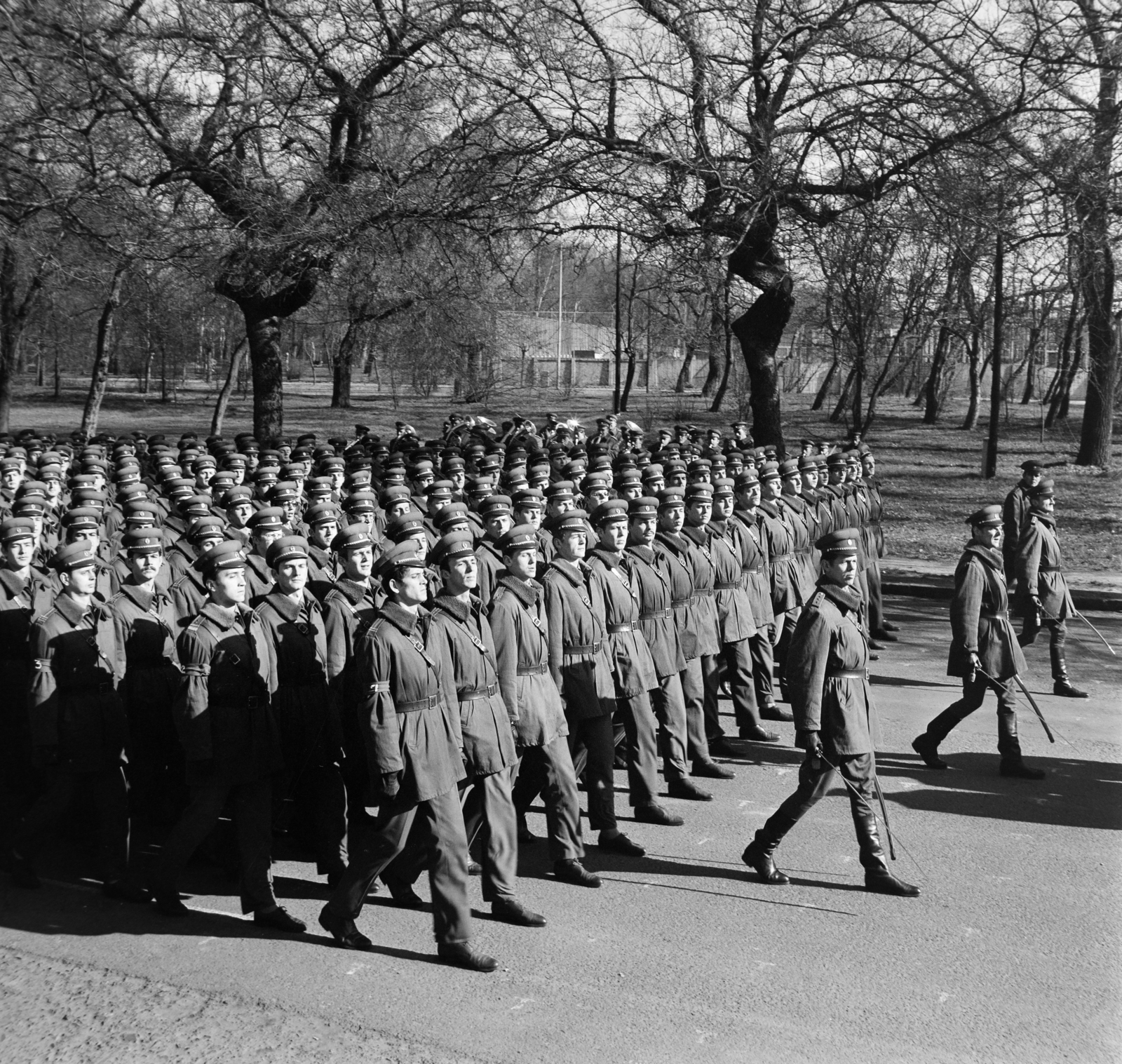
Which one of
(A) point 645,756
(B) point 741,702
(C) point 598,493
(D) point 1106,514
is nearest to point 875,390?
(D) point 1106,514

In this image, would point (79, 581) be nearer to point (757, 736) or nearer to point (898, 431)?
point (757, 736)

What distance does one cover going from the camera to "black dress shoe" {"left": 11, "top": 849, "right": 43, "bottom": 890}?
659 cm

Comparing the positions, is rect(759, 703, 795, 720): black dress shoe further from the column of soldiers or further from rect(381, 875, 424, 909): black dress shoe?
rect(381, 875, 424, 909): black dress shoe

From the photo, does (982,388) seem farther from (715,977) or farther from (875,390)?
(715,977)

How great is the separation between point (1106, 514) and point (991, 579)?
45.2ft

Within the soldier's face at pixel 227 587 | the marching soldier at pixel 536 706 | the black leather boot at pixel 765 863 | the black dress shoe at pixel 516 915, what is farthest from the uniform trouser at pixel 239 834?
the black leather boot at pixel 765 863

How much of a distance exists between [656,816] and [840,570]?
1.89 metres

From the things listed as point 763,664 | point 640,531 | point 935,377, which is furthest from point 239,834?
point 935,377

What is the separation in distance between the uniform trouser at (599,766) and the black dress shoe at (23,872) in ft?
9.63

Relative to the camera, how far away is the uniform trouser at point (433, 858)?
564cm

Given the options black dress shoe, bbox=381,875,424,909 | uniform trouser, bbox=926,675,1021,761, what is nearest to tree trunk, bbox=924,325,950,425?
uniform trouser, bbox=926,675,1021,761

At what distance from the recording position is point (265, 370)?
22.7m

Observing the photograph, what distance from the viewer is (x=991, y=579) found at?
8672 mm

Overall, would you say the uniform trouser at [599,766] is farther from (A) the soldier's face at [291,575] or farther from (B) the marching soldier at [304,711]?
(A) the soldier's face at [291,575]
